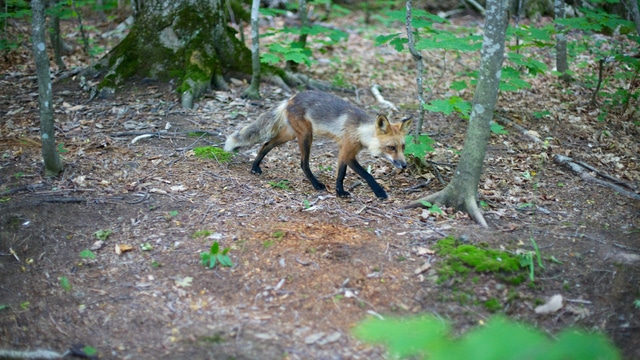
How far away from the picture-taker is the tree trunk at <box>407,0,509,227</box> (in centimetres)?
536

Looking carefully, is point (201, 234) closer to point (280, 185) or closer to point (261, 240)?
point (261, 240)

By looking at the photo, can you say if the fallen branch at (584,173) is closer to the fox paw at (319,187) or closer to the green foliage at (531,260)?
the green foliage at (531,260)

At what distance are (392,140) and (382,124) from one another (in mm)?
273

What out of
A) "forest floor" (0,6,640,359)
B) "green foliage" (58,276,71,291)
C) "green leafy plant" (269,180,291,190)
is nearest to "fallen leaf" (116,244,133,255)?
"forest floor" (0,6,640,359)

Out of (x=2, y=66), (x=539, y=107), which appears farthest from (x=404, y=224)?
(x=2, y=66)

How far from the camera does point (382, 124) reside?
6660 mm

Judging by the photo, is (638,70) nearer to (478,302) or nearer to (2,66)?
(478,302)

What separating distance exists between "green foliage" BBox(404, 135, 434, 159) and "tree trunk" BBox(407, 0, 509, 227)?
672mm

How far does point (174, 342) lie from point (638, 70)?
372 inches

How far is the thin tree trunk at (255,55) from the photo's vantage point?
9188mm

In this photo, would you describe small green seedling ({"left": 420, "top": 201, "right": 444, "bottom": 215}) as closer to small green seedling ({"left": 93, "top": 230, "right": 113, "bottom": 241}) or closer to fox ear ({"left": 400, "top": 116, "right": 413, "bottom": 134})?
fox ear ({"left": 400, "top": 116, "right": 413, "bottom": 134})

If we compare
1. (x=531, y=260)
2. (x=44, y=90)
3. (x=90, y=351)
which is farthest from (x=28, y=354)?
(x=531, y=260)

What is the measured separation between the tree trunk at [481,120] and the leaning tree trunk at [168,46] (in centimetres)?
555

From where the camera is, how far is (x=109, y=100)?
29.6 feet
